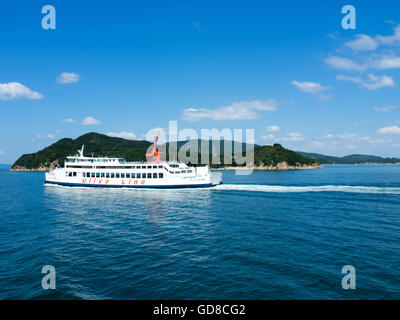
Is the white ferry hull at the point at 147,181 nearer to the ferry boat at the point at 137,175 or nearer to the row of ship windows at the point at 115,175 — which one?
the ferry boat at the point at 137,175

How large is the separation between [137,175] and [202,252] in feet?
159

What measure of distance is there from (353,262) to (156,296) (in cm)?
1559

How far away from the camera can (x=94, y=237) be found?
25062 mm

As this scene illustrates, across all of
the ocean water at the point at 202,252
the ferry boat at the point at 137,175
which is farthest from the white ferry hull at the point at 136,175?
the ocean water at the point at 202,252

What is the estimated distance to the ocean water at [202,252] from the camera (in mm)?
14688

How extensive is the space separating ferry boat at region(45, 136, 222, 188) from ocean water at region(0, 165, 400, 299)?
2513 centimetres

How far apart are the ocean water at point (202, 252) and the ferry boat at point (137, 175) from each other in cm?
2513

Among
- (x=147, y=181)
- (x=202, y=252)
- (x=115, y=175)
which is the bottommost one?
(x=202, y=252)

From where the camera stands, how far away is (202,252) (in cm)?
2070

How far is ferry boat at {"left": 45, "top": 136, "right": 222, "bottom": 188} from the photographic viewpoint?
210ft

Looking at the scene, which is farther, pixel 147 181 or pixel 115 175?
pixel 115 175

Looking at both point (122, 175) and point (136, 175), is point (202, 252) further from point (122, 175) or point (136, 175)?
point (122, 175)

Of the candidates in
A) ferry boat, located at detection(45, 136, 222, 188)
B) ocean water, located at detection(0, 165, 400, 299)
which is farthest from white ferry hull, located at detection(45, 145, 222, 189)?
ocean water, located at detection(0, 165, 400, 299)

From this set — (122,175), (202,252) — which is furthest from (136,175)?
(202,252)
